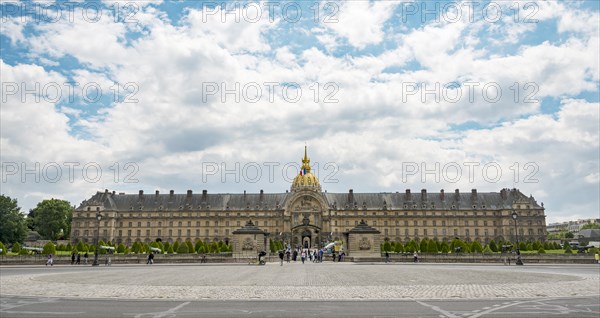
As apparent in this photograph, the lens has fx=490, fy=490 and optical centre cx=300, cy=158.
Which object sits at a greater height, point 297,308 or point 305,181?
Answer: point 305,181

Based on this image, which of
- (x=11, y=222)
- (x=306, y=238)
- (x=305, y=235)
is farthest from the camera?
(x=306, y=238)

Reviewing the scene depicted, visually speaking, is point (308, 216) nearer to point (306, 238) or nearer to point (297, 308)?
point (306, 238)

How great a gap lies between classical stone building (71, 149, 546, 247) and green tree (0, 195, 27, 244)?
89.7 feet

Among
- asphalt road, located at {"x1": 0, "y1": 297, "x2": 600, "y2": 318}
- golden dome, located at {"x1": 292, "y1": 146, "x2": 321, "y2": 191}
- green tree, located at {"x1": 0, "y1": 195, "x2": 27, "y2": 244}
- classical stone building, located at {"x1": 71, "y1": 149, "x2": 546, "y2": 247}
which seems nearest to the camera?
asphalt road, located at {"x1": 0, "y1": 297, "x2": 600, "y2": 318}

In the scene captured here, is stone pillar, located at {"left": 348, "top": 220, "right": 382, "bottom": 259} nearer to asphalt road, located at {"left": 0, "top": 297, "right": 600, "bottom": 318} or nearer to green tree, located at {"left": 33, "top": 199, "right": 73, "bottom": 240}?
asphalt road, located at {"left": 0, "top": 297, "right": 600, "bottom": 318}

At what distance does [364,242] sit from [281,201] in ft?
247

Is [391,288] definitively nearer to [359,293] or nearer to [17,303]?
[359,293]

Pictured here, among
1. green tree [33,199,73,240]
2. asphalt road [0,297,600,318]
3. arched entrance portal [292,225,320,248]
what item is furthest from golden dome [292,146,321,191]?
asphalt road [0,297,600,318]

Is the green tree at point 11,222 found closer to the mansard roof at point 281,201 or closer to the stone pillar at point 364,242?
the mansard roof at point 281,201

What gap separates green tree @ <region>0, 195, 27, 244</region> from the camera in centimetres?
8319

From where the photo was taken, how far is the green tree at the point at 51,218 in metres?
117

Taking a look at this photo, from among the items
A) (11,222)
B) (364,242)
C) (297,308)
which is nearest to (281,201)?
(11,222)

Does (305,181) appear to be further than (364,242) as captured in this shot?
Yes

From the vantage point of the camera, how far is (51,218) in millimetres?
117750
